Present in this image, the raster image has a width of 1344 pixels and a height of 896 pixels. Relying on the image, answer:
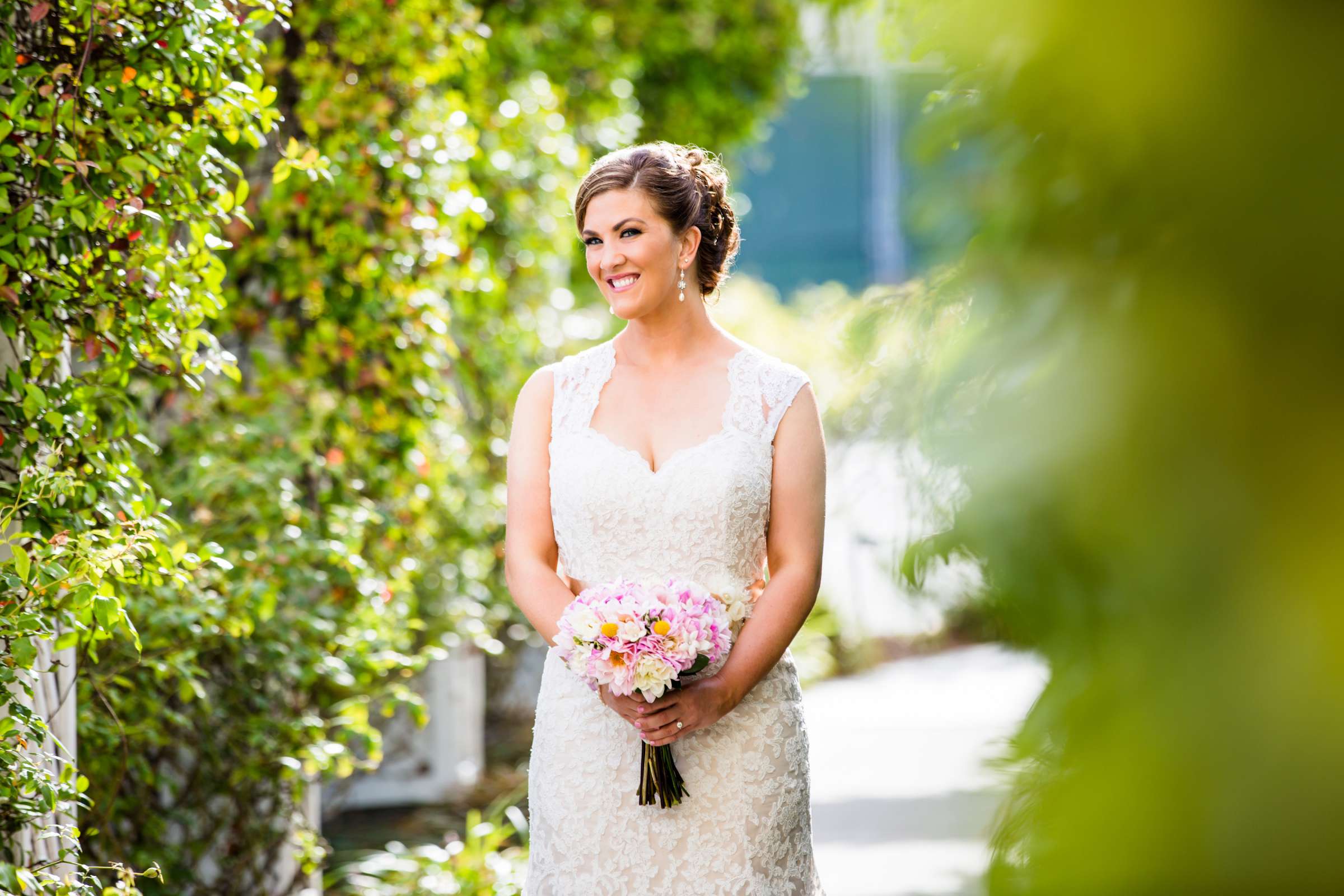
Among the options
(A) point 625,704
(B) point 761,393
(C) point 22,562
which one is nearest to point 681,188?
(B) point 761,393

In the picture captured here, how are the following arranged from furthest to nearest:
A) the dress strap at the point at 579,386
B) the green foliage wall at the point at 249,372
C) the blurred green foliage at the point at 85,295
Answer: the dress strap at the point at 579,386
the green foliage wall at the point at 249,372
the blurred green foliage at the point at 85,295

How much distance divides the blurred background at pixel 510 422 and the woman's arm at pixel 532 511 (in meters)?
0.61

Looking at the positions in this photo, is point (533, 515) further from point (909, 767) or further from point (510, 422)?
point (909, 767)

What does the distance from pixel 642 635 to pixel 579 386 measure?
69cm

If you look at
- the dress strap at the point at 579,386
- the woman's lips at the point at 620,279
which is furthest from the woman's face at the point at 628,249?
the dress strap at the point at 579,386

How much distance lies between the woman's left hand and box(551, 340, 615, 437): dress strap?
61cm

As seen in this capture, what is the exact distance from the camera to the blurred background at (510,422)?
571mm

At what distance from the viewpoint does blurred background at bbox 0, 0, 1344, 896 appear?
1.87 feet

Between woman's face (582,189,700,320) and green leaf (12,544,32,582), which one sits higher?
woman's face (582,189,700,320)

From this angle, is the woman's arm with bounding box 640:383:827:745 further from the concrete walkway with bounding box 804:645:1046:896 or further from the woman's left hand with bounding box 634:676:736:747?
the concrete walkway with bounding box 804:645:1046:896

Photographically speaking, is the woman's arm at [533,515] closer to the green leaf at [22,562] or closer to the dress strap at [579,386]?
the dress strap at [579,386]

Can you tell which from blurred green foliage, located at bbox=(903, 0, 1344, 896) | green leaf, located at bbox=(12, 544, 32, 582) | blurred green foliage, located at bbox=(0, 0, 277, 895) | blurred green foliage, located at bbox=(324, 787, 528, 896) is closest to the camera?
blurred green foliage, located at bbox=(903, 0, 1344, 896)

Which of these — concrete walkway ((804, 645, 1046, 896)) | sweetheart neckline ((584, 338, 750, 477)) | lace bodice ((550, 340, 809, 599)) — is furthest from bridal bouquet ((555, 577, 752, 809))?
concrete walkway ((804, 645, 1046, 896))

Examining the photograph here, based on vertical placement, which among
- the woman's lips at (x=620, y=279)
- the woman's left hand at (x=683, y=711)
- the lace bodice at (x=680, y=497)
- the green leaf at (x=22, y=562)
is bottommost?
the woman's left hand at (x=683, y=711)
